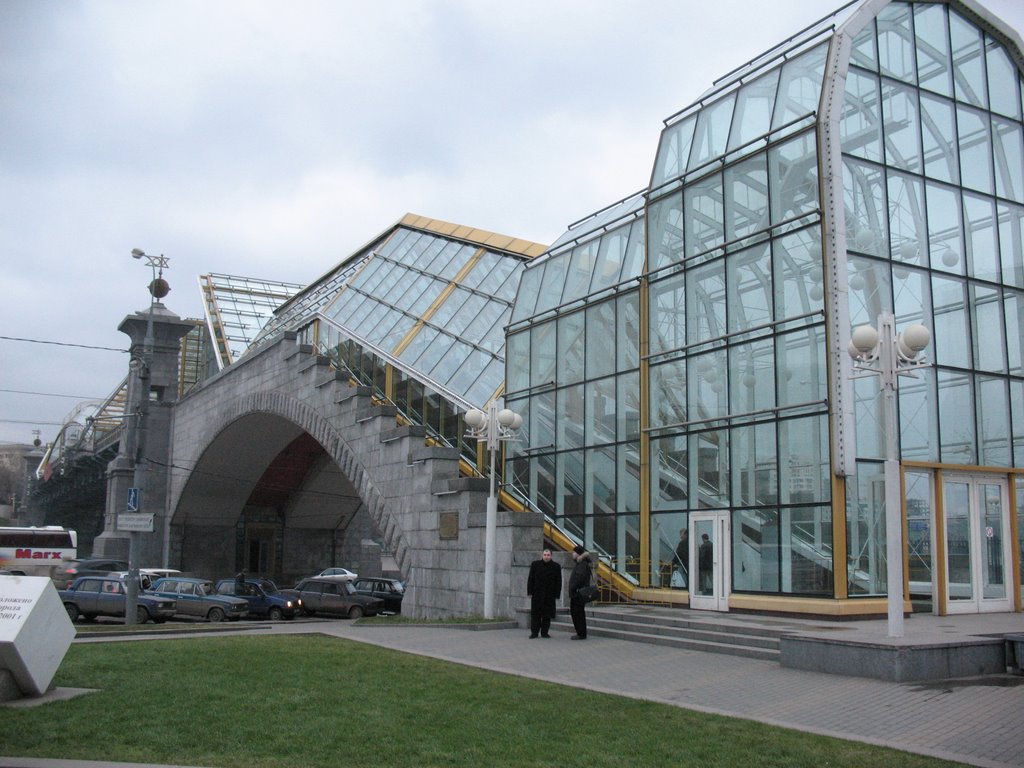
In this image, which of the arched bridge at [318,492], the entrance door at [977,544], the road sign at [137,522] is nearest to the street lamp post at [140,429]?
the road sign at [137,522]

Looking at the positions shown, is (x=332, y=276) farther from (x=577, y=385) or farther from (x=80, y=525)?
(x=80, y=525)

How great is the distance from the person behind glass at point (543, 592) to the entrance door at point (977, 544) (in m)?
6.72

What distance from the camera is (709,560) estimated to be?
18.7 meters

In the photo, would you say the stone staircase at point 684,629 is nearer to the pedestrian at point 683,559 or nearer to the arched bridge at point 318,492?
the pedestrian at point 683,559

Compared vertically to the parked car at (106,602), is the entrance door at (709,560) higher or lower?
higher

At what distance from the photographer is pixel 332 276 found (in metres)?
48.7

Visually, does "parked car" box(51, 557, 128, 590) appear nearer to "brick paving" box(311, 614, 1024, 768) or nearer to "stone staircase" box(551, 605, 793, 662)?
"stone staircase" box(551, 605, 793, 662)

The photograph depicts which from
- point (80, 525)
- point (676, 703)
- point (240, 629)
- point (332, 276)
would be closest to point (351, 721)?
point (676, 703)

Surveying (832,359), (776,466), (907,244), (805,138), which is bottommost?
(776,466)

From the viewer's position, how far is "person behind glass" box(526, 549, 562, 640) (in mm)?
17438

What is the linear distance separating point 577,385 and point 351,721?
15197 millimetres

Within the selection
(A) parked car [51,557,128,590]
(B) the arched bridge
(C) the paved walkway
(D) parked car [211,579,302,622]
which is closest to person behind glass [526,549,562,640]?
(C) the paved walkway

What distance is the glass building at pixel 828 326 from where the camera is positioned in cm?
1681

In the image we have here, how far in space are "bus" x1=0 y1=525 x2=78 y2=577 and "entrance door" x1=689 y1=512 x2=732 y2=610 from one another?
36.2m
